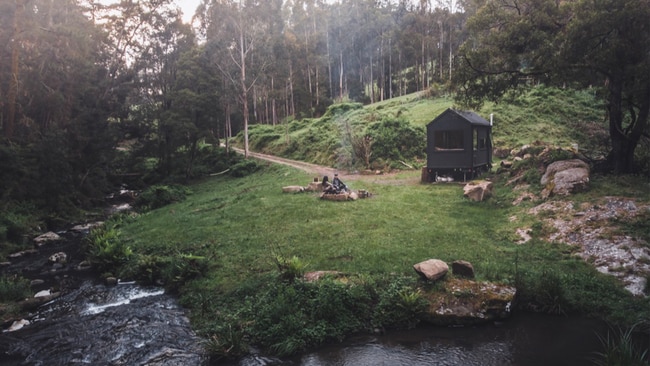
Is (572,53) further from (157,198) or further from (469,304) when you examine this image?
(157,198)

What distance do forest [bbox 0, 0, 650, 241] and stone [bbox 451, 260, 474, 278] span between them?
9799 millimetres

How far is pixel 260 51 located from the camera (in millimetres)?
41531

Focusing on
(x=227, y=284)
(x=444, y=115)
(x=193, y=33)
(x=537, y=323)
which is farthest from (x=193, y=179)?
(x=537, y=323)

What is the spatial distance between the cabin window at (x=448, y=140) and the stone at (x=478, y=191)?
13.9 ft

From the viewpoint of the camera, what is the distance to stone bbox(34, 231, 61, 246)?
1872cm

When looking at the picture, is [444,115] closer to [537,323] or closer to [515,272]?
[515,272]

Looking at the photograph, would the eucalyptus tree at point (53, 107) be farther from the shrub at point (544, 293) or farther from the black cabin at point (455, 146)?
the shrub at point (544, 293)

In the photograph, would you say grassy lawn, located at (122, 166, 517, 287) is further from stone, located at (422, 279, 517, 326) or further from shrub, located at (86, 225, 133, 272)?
stone, located at (422, 279, 517, 326)

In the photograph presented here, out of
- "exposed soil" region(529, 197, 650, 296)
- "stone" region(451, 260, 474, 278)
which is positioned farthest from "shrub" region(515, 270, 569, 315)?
"exposed soil" region(529, 197, 650, 296)

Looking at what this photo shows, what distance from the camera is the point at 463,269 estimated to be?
1033 cm

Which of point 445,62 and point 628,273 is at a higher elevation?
point 445,62

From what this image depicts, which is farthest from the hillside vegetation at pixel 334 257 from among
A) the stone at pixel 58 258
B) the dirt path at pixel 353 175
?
the stone at pixel 58 258

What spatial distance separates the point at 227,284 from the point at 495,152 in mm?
25880

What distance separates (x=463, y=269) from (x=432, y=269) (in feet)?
3.10
